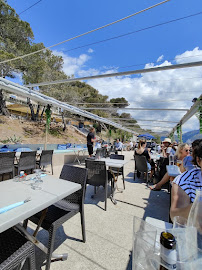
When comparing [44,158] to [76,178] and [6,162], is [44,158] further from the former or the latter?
[76,178]

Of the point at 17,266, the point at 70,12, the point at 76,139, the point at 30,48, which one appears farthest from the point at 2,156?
the point at 76,139

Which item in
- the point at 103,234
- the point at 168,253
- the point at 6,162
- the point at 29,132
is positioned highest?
the point at 29,132

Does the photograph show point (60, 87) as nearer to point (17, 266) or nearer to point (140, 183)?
point (140, 183)

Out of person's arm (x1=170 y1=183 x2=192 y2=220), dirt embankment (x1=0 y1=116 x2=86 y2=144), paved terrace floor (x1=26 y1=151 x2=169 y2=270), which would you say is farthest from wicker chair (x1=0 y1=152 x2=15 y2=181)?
dirt embankment (x1=0 y1=116 x2=86 y2=144)

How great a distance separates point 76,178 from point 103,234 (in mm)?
853

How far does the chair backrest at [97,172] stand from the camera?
275 centimetres

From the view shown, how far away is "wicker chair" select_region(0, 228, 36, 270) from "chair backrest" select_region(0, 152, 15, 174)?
8.18 ft

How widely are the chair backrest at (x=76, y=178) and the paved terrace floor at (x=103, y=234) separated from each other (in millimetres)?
495

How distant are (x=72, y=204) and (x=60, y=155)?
4.68 m

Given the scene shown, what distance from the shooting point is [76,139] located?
1723 centimetres

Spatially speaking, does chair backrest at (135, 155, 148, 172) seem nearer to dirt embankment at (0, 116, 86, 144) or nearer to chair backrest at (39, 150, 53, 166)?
chair backrest at (39, 150, 53, 166)

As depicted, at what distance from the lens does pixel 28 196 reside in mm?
1351

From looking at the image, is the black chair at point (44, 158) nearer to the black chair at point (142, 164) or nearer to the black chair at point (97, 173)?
the black chair at point (97, 173)

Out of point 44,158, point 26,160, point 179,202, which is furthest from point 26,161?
point 179,202
